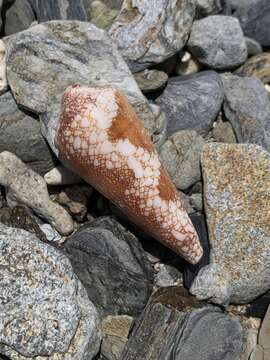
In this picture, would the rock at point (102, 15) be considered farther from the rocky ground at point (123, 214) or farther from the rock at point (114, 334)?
the rock at point (114, 334)

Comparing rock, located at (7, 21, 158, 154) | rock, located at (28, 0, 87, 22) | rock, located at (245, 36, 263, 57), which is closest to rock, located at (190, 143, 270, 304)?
rock, located at (7, 21, 158, 154)

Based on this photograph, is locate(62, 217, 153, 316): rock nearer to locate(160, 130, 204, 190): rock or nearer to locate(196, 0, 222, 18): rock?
locate(160, 130, 204, 190): rock

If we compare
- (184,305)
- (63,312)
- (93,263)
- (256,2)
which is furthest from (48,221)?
(256,2)

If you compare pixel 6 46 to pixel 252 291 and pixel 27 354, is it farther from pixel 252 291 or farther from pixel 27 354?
pixel 252 291

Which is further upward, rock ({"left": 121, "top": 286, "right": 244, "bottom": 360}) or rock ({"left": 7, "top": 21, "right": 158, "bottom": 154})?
rock ({"left": 7, "top": 21, "right": 158, "bottom": 154})

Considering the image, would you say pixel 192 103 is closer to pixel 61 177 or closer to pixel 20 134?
pixel 61 177
